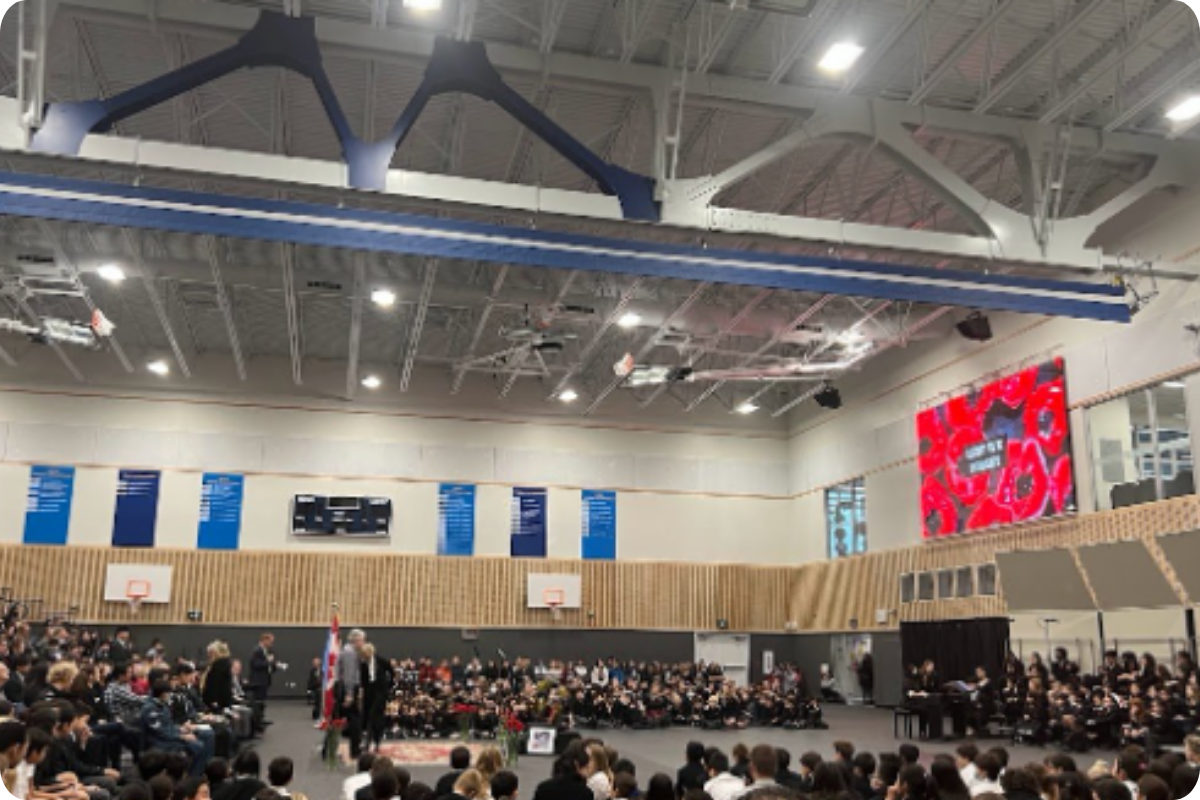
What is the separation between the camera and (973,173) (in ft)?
53.3

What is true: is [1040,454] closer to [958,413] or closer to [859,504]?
[958,413]

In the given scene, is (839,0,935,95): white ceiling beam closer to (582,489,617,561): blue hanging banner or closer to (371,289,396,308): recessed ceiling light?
(371,289,396,308): recessed ceiling light

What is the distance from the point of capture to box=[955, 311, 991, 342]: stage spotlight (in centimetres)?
1970

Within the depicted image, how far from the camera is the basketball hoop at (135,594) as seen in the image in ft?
75.2

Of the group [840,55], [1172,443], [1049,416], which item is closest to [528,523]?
[1049,416]

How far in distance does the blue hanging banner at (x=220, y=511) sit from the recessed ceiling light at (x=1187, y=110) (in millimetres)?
20021

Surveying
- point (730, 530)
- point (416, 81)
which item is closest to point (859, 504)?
point (730, 530)

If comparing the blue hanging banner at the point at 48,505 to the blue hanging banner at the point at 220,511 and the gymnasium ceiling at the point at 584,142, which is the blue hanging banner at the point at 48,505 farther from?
the blue hanging banner at the point at 220,511

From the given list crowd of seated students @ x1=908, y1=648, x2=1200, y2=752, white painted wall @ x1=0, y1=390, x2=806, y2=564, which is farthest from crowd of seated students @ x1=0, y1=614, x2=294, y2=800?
crowd of seated students @ x1=908, y1=648, x2=1200, y2=752

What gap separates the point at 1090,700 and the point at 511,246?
11087 millimetres

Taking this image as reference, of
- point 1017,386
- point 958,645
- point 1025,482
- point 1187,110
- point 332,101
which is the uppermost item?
point 1187,110

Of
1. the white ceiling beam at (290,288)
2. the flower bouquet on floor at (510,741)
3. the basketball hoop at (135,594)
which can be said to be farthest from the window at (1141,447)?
the basketball hoop at (135,594)

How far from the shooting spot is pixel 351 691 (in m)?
12.4

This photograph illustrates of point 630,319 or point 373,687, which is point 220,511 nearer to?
point 630,319
